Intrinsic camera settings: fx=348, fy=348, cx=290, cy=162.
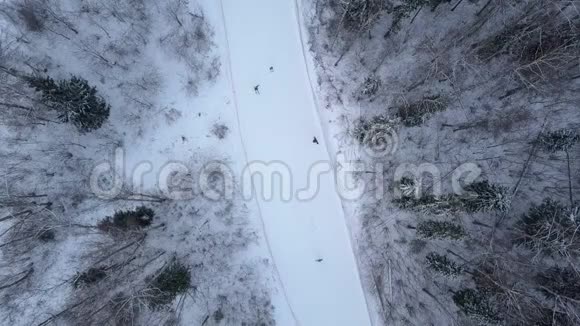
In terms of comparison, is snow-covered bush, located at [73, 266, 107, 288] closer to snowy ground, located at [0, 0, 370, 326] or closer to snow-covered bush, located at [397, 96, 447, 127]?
snowy ground, located at [0, 0, 370, 326]

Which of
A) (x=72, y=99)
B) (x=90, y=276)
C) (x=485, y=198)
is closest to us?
(x=485, y=198)

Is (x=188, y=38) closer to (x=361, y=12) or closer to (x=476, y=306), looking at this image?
(x=361, y=12)

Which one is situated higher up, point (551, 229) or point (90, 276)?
point (90, 276)

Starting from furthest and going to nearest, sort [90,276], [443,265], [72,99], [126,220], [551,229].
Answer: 1. [90,276]
2. [126,220]
3. [443,265]
4. [72,99]
5. [551,229]

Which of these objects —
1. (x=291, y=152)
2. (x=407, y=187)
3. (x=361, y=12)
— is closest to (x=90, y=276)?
Answer: (x=291, y=152)

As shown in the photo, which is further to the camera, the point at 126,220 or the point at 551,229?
the point at 126,220

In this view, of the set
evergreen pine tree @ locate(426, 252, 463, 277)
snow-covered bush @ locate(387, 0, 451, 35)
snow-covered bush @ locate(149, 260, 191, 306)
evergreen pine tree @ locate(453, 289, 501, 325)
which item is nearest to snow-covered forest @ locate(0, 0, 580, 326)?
snow-covered bush @ locate(387, 0, 451, 35)
